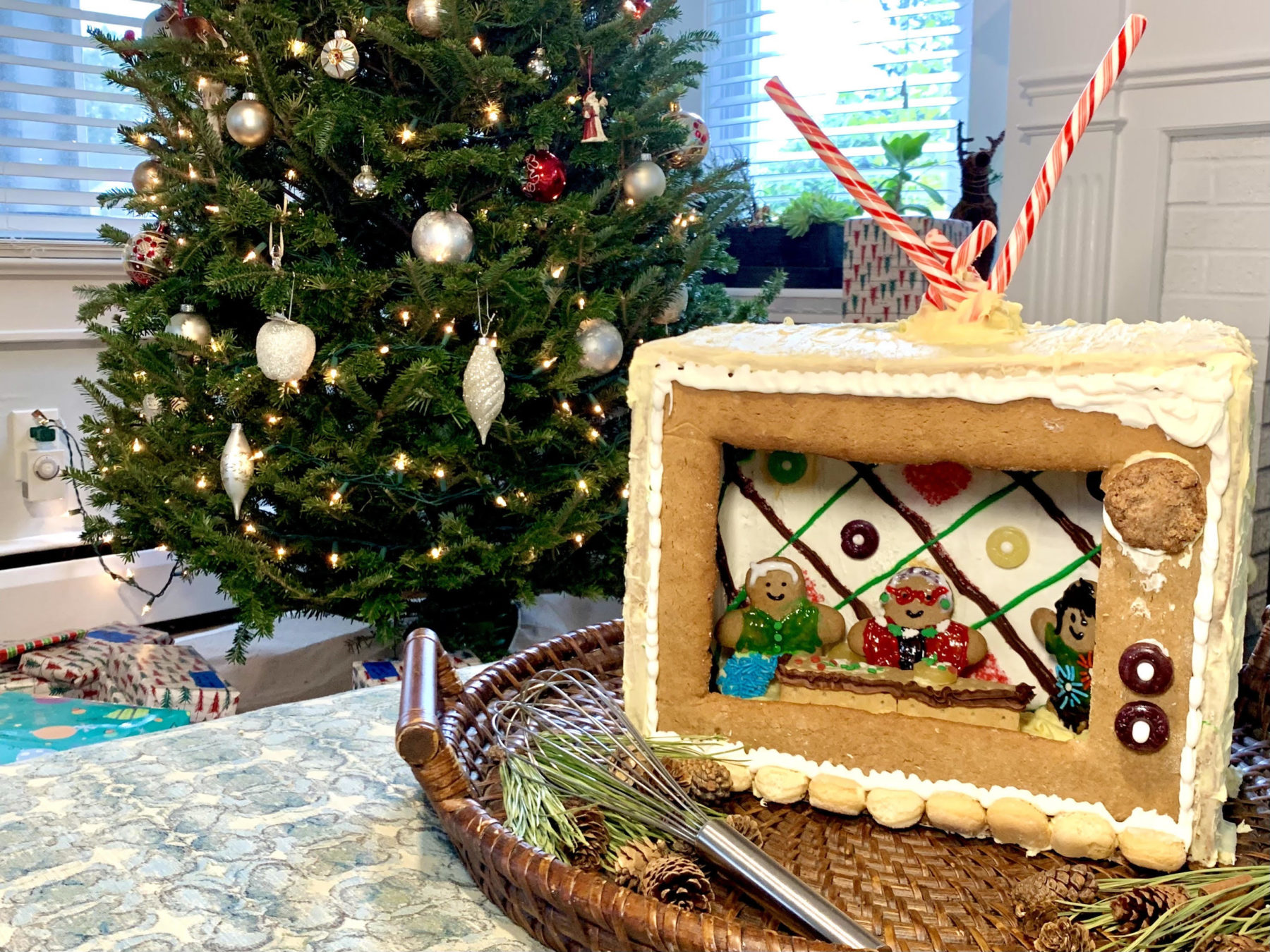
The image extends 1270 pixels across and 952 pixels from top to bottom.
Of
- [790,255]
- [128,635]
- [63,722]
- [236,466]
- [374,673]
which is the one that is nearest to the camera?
[63,722]

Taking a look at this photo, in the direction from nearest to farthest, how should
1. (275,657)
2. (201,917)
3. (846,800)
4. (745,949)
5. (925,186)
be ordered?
1. (745,949)
2. (201,917)
3. (846,800)
4. (275,657)
5. (925,186)

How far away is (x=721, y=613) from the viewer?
889 mm

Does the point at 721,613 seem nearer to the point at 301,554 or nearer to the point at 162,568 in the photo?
the point at 301,554

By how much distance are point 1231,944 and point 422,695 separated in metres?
0.49

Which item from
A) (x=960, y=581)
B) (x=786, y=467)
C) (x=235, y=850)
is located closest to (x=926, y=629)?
(x=960, y=581)

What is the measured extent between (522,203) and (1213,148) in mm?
1141

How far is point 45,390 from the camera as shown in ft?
7.57

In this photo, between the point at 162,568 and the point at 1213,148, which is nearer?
the point at 1213,148

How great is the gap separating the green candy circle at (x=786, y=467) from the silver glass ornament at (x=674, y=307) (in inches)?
37.3

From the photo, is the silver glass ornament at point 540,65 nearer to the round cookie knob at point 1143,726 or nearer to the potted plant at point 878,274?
the potted plant at point 878,274

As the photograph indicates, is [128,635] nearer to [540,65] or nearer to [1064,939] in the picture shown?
[540,65]

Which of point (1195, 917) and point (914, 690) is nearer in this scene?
point (1195, 917)

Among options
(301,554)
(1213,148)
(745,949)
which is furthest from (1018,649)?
(1213,148)

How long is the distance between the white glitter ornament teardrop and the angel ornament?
1.20 ft
